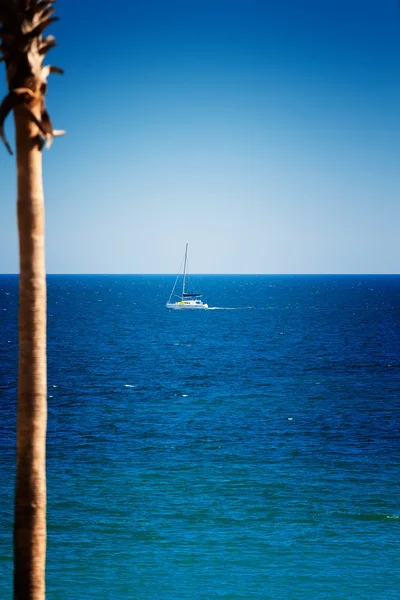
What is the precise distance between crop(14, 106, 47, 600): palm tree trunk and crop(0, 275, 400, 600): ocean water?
16.1m

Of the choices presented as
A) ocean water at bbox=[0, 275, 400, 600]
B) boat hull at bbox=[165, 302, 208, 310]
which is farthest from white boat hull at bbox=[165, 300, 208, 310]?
ocean water at bbox=[0, 275, 400, 600]

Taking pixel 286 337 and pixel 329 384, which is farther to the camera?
pixel 286 337

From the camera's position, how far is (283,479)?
33.5 m

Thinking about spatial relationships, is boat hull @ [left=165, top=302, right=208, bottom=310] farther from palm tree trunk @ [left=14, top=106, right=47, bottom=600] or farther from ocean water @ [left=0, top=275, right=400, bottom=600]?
palm tree trunk @ [left=14, top=106, right=47, bottom=600]

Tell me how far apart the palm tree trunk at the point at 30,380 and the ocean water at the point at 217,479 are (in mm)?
16056

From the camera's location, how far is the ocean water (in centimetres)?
2344

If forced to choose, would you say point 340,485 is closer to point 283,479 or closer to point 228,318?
point 283,479

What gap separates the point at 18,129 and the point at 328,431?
39.9 meters

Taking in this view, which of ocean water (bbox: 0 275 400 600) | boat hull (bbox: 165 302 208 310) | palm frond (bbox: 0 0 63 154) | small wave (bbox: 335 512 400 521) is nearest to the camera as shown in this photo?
palm frond (bbox: 0 0 63 154)

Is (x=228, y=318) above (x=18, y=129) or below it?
below

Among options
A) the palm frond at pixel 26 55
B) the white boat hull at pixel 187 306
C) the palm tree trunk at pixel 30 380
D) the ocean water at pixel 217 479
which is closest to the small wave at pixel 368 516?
the ocean water at pixel 217 479

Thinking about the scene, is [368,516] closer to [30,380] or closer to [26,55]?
[30,380]

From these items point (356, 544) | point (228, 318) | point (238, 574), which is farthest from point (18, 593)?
point (228, 318)

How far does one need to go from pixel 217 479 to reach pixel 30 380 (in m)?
27.5
